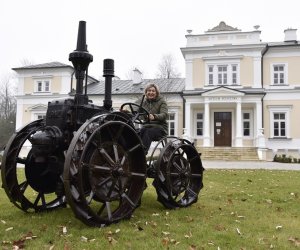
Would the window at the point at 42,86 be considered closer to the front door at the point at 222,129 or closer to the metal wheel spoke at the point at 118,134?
the front door at the point at 222,129

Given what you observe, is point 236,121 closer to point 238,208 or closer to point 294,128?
point 294,128

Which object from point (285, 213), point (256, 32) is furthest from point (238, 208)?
point (256, 32)

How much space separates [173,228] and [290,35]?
26.7 meters

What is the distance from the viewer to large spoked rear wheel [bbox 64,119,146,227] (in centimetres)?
377

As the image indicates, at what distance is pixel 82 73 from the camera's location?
455cm

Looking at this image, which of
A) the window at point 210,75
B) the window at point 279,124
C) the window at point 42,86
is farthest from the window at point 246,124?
the window at point 42,86

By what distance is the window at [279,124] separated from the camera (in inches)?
1009

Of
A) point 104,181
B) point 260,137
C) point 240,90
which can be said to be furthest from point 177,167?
point 240,90

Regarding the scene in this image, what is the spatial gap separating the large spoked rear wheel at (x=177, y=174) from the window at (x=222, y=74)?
832 inches

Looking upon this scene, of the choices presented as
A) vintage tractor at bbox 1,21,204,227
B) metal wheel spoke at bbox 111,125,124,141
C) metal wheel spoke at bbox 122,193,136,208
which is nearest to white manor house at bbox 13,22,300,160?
vintage tractor at bbox 1,21,204,227

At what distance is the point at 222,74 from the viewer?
26391 millimetres

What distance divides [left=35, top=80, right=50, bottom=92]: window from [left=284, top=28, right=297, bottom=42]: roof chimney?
19.9 meters

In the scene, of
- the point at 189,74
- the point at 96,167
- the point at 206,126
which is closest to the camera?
the point at 96,167

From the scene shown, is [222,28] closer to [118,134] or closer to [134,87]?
[134,87]
